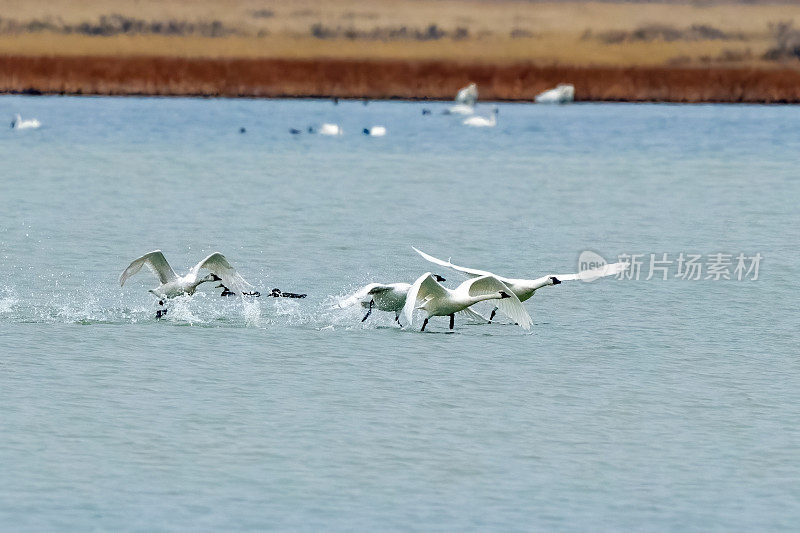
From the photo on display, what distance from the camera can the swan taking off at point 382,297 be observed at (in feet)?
50.3

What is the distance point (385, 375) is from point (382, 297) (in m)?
1.91

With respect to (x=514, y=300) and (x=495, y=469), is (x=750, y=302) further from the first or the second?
(x=495, y=469)

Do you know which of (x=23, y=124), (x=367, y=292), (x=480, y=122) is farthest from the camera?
(x=480, y=122)

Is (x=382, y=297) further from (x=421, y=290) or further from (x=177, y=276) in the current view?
(x=177, y=276)

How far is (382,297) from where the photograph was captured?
50.8 feet

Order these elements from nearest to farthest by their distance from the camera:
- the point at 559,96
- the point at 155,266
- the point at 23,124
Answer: the point at 155,266, the point at 23,124, the point at 559,96

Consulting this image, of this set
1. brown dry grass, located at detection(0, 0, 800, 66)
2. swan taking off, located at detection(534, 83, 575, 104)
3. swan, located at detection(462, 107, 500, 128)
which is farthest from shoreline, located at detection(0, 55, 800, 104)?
brown dry grass, located at detection(0, 0, 800, 66)

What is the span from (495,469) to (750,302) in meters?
8.20

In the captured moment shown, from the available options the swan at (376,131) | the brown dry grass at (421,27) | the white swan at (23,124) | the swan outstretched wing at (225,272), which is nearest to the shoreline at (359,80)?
the white swan at (23,124)

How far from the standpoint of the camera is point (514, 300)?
1545cm

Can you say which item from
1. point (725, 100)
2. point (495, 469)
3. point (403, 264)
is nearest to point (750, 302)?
point (403, 264)

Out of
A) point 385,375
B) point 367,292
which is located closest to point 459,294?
point 367,292

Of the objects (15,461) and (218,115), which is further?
(218,115)

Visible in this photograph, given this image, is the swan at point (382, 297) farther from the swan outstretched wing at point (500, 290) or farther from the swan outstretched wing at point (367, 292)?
the swan outstretched wing at point (500, 290)
